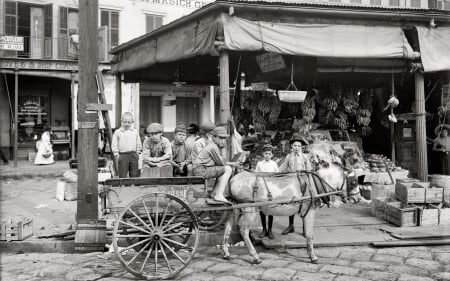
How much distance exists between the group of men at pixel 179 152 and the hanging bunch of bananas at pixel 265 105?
2495mm

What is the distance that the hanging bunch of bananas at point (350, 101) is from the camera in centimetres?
1127

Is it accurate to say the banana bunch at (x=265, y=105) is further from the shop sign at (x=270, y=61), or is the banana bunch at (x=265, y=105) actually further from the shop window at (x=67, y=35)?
the shop window at (x=67, y=35)

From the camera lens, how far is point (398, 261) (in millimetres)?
6207

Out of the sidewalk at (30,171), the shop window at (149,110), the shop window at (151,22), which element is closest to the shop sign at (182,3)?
the shop window at (151,22)

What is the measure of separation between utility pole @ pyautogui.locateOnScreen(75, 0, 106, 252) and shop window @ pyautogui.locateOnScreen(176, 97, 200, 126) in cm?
1774

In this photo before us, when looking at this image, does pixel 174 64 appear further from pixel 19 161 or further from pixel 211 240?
pixel 19 161

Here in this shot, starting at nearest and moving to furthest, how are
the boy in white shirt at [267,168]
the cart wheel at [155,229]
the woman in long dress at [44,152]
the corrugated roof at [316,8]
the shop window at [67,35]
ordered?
the cart wheel at [155,229], the boy in white shirt at [267,168], the corrugated roof at [316,8], the woman in long dress at [44,152], the shop window at [67,35]

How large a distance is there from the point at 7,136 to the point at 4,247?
611 inches

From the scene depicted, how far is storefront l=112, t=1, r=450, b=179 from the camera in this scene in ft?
26.0

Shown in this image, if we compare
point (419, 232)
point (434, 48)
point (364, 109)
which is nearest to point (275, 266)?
point (419, 232)

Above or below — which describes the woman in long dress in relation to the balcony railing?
below

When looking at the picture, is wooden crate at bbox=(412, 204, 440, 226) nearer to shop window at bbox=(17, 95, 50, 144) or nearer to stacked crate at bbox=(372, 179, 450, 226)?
stacked crate at bbox=(372, 179, 450, 226)

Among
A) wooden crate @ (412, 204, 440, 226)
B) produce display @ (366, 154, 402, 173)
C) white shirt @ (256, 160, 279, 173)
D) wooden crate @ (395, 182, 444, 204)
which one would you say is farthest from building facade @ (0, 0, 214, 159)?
wooden crate @ (412, 204, 440, 226)

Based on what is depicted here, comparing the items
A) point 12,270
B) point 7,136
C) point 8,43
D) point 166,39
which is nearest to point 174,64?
point 166,39
